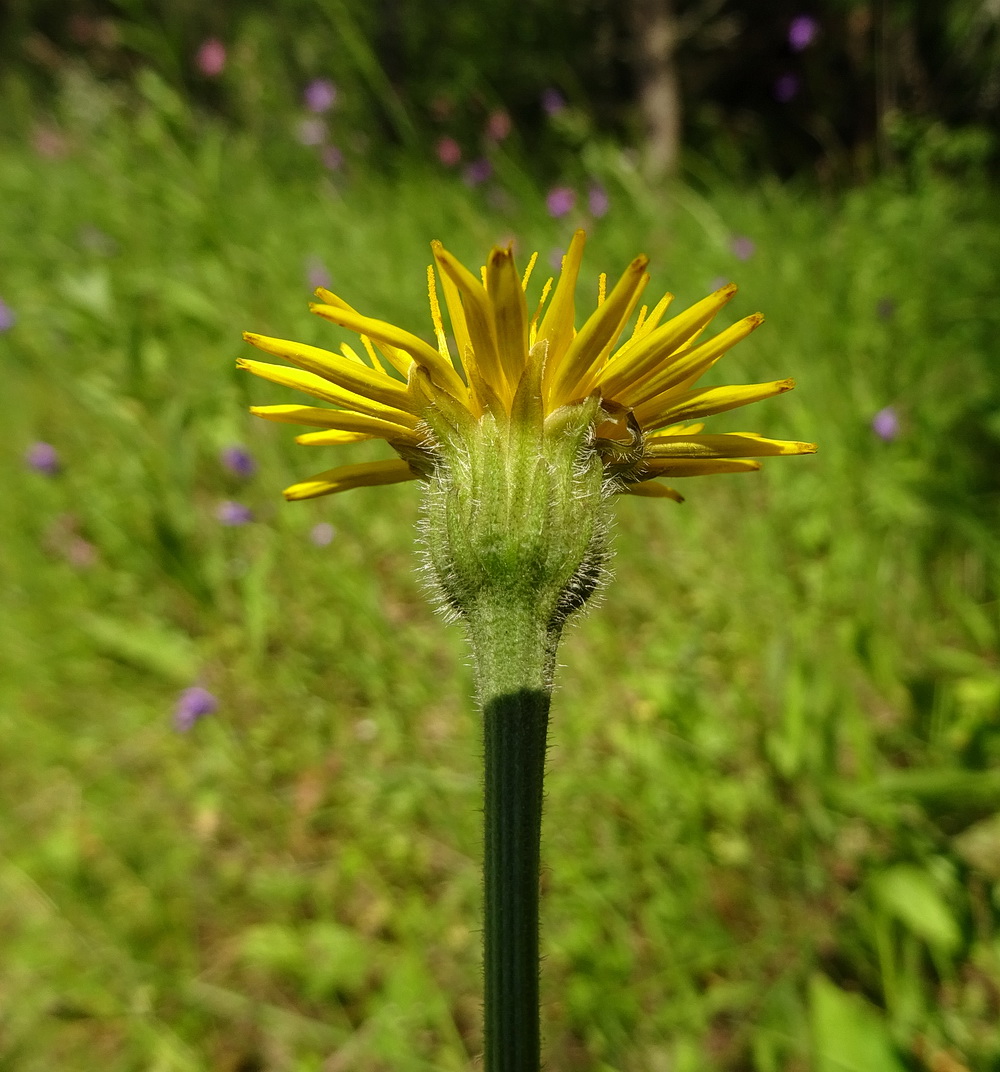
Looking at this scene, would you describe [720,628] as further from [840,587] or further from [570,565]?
[570,565]

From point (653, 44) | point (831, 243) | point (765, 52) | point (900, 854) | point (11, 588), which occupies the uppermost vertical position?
point (765, 52)

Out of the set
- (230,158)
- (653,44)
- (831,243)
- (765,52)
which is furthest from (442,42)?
(831,243)

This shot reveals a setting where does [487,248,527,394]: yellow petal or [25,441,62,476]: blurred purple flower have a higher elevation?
[25,441,62,476]: blurred purple flower

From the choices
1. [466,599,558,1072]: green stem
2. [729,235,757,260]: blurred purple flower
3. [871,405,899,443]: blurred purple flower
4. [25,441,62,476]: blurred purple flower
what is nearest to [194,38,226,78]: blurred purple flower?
[25,441,62,476]: blurred purple flower

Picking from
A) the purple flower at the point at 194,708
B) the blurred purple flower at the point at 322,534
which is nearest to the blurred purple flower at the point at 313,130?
the blurred purple flower at the point at 322,534

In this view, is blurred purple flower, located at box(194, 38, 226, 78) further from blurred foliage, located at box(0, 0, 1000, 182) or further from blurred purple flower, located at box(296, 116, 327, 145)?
blurred purple flower, located at box(296, 116, 327, 145)
